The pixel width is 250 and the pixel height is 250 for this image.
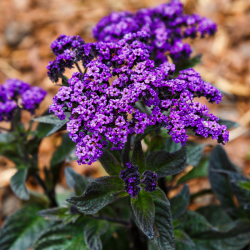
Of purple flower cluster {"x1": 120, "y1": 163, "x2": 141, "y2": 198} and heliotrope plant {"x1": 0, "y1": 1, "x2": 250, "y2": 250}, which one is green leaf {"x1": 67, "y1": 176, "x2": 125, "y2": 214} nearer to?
heliotrope plant {"x1": 0, "y1": 1, "x2": 250, "y2": 250}

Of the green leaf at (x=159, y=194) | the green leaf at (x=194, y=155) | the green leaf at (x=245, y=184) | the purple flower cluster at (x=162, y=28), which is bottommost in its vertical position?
the green leaf at (x=159, y=194)

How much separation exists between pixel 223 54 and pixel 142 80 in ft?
12.6

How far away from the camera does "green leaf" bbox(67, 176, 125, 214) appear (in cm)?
177

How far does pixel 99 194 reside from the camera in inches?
73.1

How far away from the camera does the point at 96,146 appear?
63.6 inches

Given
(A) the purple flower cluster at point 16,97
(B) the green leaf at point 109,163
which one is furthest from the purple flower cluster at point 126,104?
(A) the purple flower cluster at point 16,97

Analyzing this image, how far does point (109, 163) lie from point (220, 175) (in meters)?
1.40

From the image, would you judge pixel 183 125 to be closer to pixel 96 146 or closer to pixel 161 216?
pixel 96 146

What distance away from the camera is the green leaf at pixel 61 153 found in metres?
2.92

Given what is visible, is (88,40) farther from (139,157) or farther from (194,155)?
(139,157)

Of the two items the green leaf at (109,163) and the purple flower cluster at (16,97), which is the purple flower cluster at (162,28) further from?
the green leaf at (109,163)

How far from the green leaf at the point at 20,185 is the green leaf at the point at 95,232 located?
0.59 meters

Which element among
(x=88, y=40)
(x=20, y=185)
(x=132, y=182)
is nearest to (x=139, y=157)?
(x=132, y=182)

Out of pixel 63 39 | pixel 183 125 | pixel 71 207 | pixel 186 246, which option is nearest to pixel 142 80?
pixel 183 125
